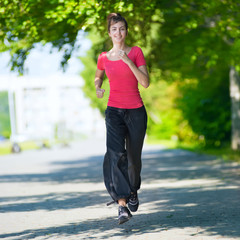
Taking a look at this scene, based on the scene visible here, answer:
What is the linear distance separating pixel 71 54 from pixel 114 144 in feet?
21.5

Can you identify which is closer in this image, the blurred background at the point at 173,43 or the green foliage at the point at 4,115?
the blurred background at the point at 173,43

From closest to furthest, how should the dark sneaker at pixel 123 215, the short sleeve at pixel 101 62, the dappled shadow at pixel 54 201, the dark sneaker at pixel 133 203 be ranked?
the dark sneaker at pixel 123 215, the short sleeve at pixel 101 62, the dark sneaker at pixel 133 203, the dappled shadow at pixel 54 201

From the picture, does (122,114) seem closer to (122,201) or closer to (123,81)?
(123,81)

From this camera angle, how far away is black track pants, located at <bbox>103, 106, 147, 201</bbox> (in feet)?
18.5

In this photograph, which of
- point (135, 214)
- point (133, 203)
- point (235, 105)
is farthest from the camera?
point (235, 105)

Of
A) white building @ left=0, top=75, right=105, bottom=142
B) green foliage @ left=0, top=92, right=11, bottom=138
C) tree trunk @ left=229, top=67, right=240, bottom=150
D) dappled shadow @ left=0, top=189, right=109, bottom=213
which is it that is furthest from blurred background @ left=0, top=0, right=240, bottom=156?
green foliage @ left=0, top=92, right=11, bottom=138

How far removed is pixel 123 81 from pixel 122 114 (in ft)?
1.12

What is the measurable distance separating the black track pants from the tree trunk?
40.3ft

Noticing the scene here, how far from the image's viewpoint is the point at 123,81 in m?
5.46

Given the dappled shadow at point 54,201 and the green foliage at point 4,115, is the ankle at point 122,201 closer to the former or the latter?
the dappled shadow at point 54,201

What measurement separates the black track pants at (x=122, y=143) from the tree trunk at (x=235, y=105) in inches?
484

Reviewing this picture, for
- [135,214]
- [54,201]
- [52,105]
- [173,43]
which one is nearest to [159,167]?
[173,43]

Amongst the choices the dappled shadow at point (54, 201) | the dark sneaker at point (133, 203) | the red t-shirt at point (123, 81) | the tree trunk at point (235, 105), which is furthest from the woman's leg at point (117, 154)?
the tree trunk at point (235, 105)

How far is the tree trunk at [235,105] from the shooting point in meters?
17.6
